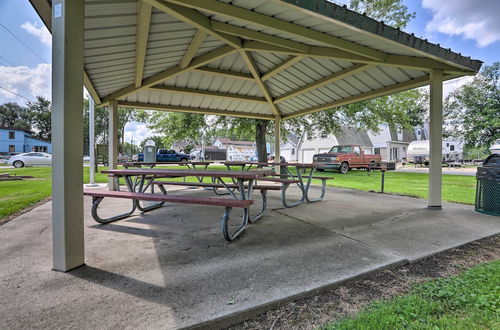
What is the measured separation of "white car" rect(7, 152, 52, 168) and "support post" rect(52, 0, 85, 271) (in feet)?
77.6

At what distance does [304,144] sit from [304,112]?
22.6 meters

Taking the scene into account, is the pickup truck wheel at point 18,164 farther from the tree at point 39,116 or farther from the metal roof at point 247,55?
the tree at point 39,116

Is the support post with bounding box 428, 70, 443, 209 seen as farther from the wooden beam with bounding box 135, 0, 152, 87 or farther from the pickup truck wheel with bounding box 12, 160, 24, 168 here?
the pickup truck wheel with bounding box 12, 160, 24, 168

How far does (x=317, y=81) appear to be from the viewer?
6.06 meters

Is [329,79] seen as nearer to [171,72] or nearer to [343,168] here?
Answer: [171,72]

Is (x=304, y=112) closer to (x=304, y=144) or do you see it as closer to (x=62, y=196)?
(x=62, y=196)

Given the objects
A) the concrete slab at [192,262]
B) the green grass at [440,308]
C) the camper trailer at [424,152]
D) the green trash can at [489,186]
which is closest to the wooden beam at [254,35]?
the concrete slab at [192,262]

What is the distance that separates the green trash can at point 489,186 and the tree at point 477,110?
23882mm

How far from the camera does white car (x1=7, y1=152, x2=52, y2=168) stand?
1905 centimetres

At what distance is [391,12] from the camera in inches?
627

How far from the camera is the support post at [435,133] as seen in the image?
447 cm

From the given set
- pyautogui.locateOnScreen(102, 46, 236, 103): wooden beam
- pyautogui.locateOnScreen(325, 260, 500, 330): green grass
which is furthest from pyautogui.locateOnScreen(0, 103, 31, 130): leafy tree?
pyautogui.locateOnScreen(325, 260, 500, 330): green grass

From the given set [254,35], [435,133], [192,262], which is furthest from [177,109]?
[435,133]

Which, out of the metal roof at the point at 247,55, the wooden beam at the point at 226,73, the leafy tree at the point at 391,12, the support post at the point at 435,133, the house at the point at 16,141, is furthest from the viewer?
the house at the point at 16,141
